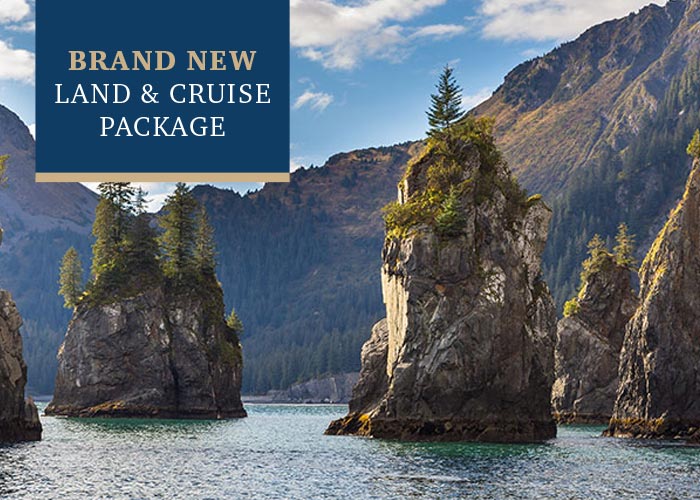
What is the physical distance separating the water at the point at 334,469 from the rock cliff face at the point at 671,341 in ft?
19.8

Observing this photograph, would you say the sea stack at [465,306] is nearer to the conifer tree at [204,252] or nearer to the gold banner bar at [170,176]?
the gold banner bar at [170,176]

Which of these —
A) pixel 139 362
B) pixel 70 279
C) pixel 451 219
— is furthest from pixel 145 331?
pixel 451 219

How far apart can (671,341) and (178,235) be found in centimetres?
7530

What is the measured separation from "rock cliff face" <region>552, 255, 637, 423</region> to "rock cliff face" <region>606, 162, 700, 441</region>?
46.1m

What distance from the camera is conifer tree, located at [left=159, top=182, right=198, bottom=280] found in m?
147

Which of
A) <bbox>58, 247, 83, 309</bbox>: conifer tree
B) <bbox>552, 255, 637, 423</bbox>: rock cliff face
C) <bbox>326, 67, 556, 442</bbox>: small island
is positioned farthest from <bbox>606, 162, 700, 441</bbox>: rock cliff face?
<bbox>58, 247, 83, 309</bbox>: conifer tree

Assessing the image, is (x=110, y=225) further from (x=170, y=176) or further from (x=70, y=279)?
(x=170, y=176)

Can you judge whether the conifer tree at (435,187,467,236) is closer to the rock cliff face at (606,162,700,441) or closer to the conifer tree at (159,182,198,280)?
the rock cliff face at (606,162,700,441)

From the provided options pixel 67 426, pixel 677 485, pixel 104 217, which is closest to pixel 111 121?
pixel 677 485

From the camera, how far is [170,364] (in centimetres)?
13950

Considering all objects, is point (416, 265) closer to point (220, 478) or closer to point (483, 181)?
point (483, 181)

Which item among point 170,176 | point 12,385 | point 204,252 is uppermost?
point 204,252

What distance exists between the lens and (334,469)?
65.1 metres

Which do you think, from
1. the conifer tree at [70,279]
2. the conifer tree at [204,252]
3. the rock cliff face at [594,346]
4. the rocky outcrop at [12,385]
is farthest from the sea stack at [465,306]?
the conifer tree at [70,279]
